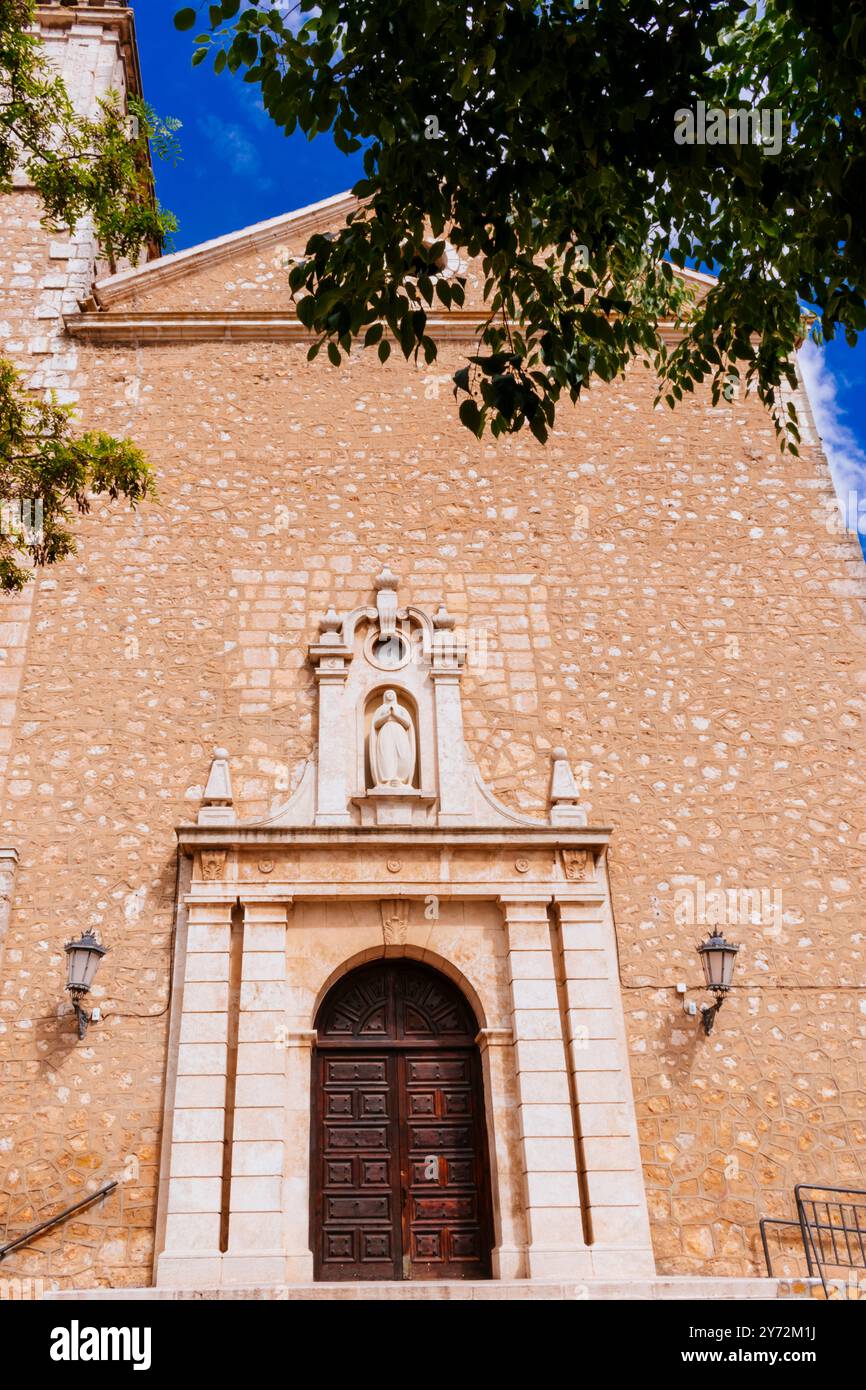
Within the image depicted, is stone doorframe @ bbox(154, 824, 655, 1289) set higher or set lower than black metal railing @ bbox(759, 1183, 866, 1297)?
higher

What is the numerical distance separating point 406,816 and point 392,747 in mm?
522

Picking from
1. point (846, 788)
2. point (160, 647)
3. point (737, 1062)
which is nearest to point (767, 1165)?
point (737, 1062)

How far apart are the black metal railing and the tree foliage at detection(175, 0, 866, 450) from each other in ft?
16.9

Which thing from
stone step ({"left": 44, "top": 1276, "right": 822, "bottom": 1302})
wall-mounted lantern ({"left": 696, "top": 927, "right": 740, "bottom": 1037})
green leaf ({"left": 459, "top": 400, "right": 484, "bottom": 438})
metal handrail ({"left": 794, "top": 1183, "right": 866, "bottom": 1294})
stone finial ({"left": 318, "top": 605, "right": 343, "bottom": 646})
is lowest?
stone step ({"left": 44, "top": 1276, "right": 822, "bottom": 1302})

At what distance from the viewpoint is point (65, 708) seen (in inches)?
344

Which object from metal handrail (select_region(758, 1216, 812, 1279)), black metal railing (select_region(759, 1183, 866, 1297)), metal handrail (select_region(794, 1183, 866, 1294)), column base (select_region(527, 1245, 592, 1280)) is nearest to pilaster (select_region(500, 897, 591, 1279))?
column base (select_region(527, 1245, 592, 1280))

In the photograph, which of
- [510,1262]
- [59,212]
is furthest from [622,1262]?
[59,212]

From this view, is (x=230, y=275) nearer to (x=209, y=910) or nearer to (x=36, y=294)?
(x=36, y=294)

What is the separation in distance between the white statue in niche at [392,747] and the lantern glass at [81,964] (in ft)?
7.42

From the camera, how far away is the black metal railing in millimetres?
7184

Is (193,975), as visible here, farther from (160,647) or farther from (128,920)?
(160,647)

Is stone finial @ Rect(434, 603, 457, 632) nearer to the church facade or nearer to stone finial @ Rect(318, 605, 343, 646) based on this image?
the church facade

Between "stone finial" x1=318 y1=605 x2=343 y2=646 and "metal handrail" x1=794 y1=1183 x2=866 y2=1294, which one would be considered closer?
"metal handrail" x1=794 y1=1183 x2=866 y2=1294

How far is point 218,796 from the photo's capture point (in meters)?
8.29
